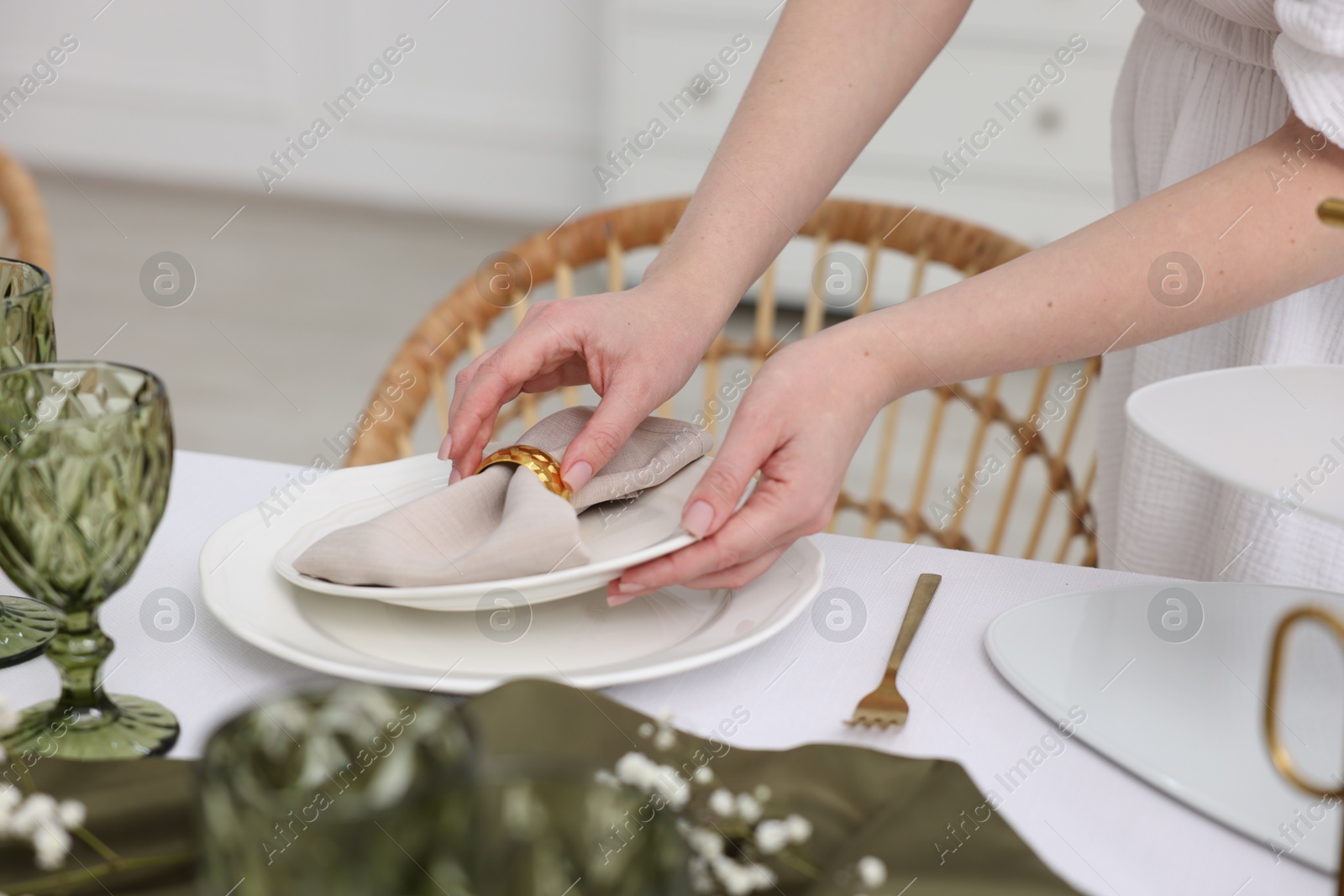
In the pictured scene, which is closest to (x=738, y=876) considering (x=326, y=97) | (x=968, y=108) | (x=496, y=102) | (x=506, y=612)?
(x=506, y=612)

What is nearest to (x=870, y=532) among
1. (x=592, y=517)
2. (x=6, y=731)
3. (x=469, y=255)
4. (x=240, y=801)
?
(x=592, y=517)

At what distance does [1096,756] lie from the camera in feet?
1.64

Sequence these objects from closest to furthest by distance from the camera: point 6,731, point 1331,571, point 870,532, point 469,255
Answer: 1. point 6,731
2. point 1331,571
3. point 870,532
4. point 469,255

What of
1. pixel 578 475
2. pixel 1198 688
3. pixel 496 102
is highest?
pixel 496 102

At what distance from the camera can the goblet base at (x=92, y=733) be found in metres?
0.46

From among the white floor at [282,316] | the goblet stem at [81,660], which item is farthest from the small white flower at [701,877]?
the white floor at [282,316]

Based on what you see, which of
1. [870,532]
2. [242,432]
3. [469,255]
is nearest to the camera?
[870,532]

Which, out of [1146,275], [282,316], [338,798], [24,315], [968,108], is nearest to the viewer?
[338,798]

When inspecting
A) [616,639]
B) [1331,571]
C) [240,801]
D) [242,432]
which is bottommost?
[242,432]

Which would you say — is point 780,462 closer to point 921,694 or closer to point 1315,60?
point 921,694

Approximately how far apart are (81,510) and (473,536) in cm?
19

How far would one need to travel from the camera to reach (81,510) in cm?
43

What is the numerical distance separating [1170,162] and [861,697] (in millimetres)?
531

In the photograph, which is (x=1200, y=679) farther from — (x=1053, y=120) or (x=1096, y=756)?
(x=1053, y=120)
